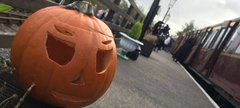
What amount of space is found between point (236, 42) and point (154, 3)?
2.88 m

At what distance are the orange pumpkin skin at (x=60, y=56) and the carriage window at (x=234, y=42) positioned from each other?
9.27 metres

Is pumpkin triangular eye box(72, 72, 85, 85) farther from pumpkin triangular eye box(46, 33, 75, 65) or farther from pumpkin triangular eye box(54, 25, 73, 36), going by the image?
pumpkin triangular eye box(54, 25, 73, 36)

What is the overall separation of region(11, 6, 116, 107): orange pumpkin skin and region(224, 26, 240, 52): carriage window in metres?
9.27

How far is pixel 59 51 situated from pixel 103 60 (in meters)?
0.38

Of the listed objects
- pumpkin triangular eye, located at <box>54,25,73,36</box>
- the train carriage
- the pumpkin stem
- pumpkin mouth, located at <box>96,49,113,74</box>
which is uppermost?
the pumpkin stem

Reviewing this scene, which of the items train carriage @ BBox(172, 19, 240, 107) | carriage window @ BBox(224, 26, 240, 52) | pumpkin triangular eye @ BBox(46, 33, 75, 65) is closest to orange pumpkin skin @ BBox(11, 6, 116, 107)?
pumpkin triangular eye @ BBox(46, 33, 75, 65)

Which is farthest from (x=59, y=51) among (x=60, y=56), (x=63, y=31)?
(x=63, y=31)

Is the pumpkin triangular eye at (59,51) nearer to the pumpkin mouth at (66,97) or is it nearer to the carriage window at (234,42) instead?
the pumpkin mouth at (66,97)

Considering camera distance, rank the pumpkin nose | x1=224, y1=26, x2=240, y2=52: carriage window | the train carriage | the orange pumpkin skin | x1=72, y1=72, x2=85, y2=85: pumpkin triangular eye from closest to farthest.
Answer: the orange pumpkin skin → x1=72, y1=72, x2=85, y2=85: pumpkin triangular eye → the pumpkin nose → the train carriage → x1=224, y1=26, x2=240, y2=52: carriage window

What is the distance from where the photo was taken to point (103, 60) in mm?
3180

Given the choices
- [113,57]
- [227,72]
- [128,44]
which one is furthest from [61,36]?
[227,72]

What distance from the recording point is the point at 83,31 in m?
2.90

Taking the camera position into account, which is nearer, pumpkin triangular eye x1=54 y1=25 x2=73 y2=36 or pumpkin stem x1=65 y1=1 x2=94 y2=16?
pumpkin triangular eye x1=54 y1=25 x2=73 y2=36

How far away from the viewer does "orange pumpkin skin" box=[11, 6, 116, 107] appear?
9.16 ft
